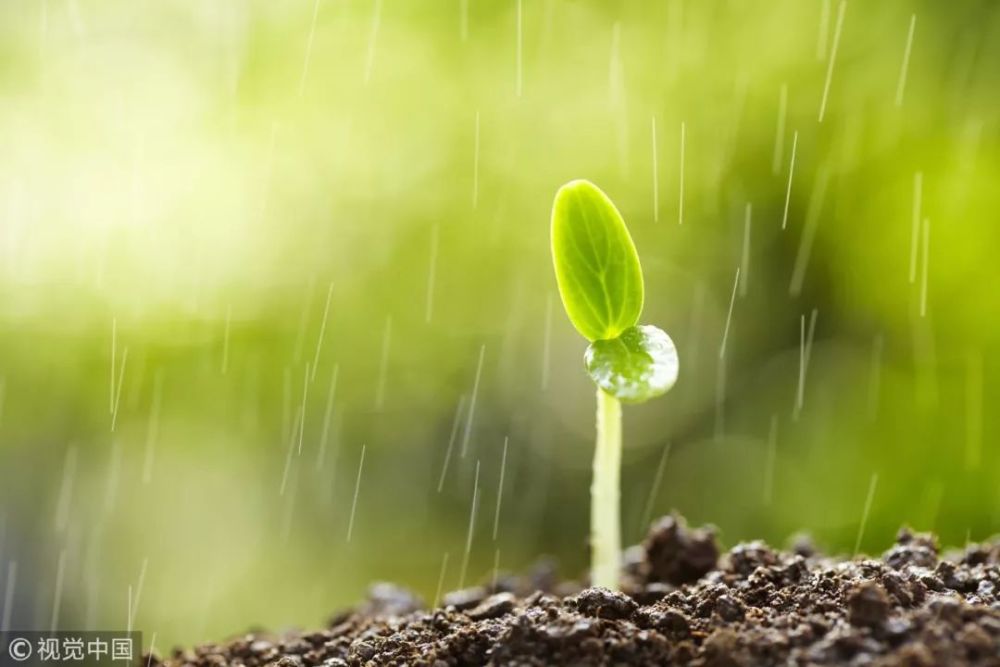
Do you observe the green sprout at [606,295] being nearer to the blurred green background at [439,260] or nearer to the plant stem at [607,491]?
the plant stem at [607,491]

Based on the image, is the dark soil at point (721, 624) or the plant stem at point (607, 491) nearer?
the dark soil at point (721, 624)

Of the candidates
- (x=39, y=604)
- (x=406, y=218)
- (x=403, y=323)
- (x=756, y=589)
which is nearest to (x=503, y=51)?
(x=406, y=218)

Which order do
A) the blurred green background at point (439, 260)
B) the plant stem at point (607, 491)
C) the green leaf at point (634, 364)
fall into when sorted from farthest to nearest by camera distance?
the blurred green background at point (439, 260) → the plant stem at point (607, 491) → the green leaf at point (634, 364)

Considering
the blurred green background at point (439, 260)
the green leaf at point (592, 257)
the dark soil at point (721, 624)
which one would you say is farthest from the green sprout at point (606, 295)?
the blurred green background at point (439, 260)

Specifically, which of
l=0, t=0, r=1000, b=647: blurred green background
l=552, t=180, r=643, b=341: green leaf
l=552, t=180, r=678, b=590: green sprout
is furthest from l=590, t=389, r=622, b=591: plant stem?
l=0, t=0, r=1000, b=647: blurred green background

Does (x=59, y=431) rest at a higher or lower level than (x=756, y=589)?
lower

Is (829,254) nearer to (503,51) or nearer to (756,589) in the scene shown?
(503,51)

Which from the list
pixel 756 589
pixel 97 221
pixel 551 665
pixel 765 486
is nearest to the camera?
pixel 551 665
